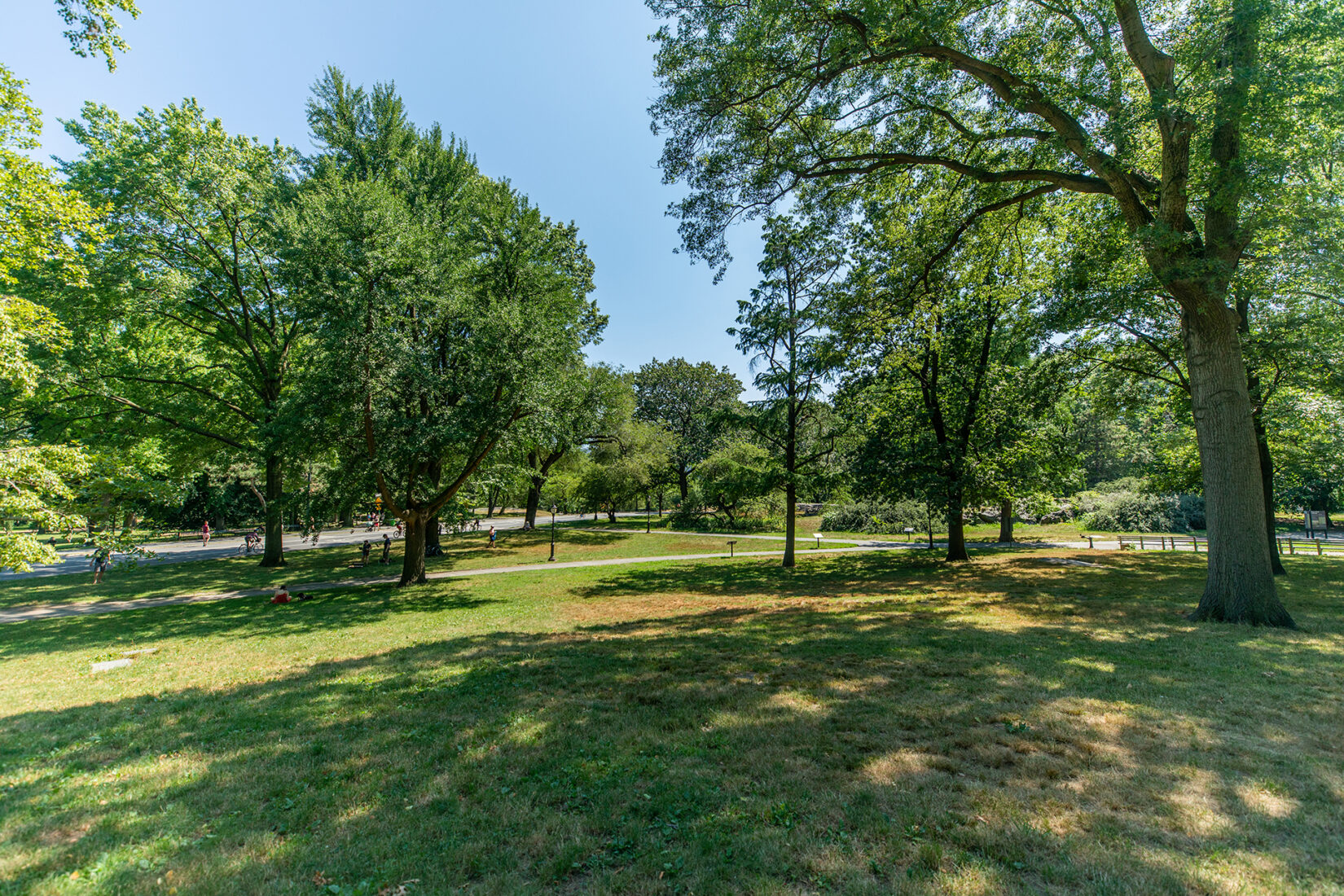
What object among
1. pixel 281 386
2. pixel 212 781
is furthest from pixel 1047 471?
pixel 281 386

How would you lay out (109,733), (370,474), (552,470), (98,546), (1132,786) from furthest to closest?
(552,470), (370,474), (98,546), (109,733), (1132,786)

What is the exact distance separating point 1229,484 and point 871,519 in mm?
24413

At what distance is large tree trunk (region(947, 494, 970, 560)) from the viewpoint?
16.6 m

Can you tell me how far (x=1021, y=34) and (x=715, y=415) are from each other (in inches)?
496

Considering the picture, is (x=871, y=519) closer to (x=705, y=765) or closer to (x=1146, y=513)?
(x=1146, y=513)

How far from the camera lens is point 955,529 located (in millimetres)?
17844

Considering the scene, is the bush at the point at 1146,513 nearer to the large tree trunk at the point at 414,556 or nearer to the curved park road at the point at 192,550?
the large tree trunk at the point at 414,556

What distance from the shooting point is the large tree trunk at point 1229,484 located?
8336mm

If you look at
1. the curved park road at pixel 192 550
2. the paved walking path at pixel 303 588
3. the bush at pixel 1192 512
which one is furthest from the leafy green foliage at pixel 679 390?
the bush at pixel 1192 512

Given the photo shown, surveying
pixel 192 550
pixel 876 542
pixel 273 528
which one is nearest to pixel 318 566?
pixel 273 528

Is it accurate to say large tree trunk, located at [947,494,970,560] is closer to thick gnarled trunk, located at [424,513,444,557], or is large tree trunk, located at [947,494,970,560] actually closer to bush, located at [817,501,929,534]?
bush, located at [817,501,929,534]

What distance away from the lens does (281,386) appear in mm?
20266

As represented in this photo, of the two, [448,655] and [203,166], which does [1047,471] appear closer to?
[448,655]

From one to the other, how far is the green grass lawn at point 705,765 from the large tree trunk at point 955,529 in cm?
796
